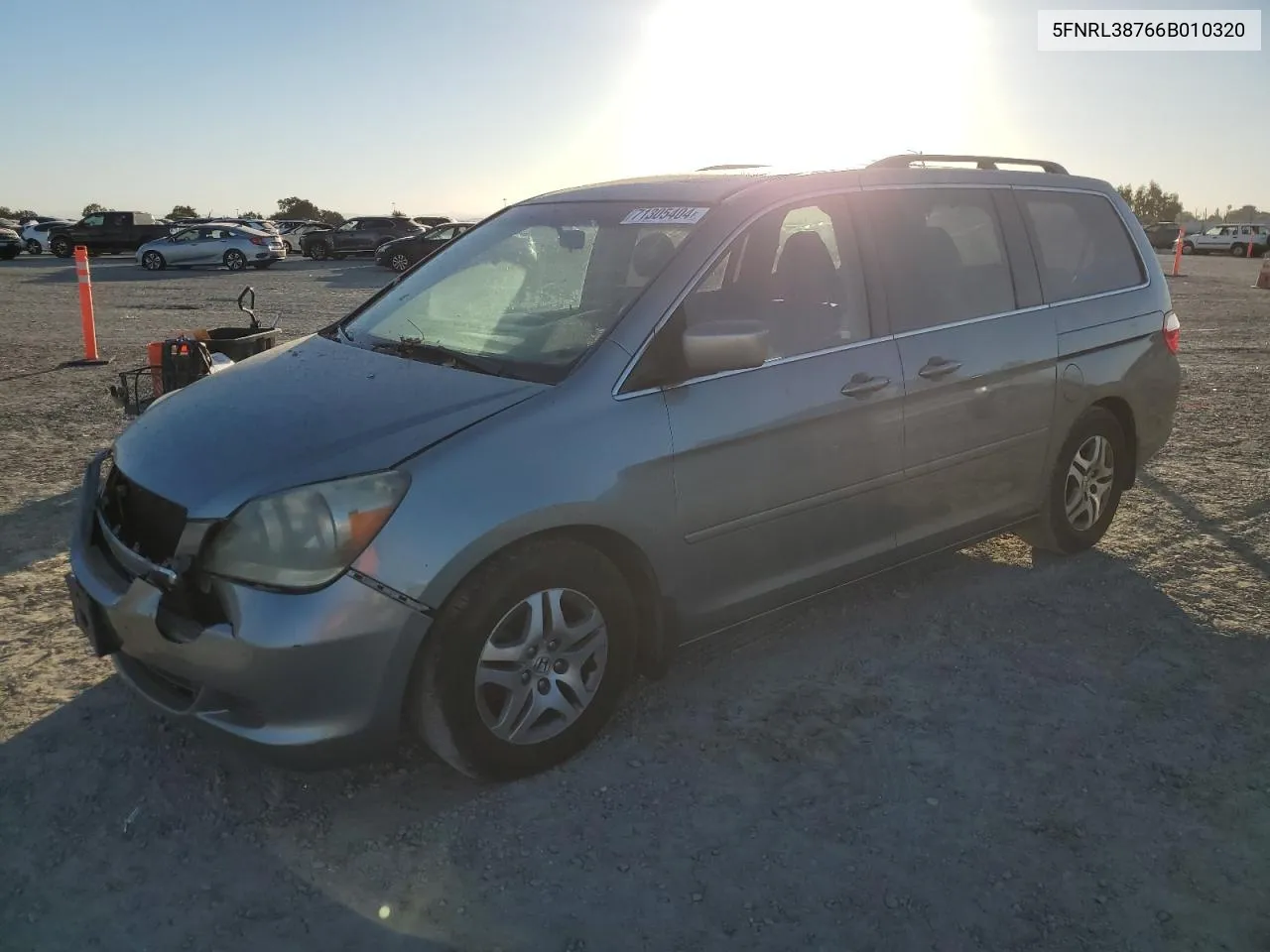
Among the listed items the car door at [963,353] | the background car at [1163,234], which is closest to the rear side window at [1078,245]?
the car door at [963,353]

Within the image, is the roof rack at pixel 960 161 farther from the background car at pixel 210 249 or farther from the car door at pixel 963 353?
the background car at pixel 210 249

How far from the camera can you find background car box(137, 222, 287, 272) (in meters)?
29.5

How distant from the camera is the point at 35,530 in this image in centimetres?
514

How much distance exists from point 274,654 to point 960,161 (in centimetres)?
360

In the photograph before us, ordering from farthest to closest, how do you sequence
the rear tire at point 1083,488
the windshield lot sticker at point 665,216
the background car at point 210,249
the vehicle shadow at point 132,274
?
the background car at point 210,249, the vehicle shadow at point 132,274, the rear tire at point 1083,488, the windshield lot sticker at point 665,216

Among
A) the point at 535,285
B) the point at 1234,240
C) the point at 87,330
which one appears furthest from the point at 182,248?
the point at 1234,240

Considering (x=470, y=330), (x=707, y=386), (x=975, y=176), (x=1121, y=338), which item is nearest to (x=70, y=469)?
(x=470, y=330)

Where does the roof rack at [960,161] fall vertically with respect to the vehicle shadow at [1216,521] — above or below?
above

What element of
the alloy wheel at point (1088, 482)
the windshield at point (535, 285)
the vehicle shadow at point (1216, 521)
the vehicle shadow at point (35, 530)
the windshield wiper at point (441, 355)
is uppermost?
the windshield at point (535, 285)

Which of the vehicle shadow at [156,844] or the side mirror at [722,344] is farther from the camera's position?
the side mirror at [722,344]

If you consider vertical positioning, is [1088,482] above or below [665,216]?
below

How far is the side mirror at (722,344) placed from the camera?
316 centimetres

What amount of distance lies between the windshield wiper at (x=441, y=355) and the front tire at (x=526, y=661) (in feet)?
2.24

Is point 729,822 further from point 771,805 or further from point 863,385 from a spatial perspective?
point 863,385
